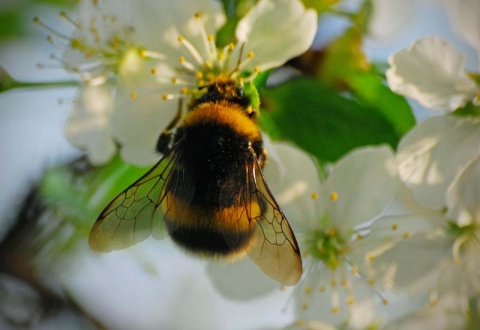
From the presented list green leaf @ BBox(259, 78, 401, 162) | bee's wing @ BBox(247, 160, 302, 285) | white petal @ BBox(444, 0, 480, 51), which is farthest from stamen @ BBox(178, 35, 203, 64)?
white petal @ BBox(444, 0, 480, 51)

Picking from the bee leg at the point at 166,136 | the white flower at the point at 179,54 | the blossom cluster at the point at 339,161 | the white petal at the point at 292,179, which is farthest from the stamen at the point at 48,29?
the white petal at the point at 292,179

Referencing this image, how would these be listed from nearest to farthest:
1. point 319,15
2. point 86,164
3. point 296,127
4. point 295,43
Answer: point 295,43 < point 296,127 < point 319,15 < point 86,164

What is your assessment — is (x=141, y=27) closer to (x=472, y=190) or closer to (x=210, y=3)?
(x=210, y=3)

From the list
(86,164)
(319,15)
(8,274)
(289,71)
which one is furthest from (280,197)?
(8,274)

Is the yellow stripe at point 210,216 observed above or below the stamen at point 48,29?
below

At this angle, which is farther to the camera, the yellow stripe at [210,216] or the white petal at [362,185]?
the white petal at [362,185]

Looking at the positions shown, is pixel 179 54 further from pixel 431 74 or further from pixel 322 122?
pixel 431 74

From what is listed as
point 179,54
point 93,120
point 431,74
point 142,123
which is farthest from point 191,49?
point 431,74

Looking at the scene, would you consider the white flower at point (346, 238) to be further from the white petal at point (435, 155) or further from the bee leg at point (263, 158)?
the bee leg at point (263, 158)
